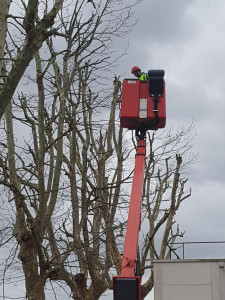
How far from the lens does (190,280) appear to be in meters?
13.4

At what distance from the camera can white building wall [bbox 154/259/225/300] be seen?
13.4 m

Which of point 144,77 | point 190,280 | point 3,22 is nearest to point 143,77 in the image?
point 144,77

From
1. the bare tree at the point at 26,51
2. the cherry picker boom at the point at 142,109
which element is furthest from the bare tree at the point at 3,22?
the cherry picker boom at the point at 142,109

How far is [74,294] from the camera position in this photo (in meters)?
15.0

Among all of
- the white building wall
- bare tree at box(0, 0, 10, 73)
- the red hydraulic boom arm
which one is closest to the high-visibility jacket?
the red hydraulic boom arm

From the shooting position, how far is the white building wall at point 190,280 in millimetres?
13375

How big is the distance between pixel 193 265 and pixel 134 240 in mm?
6611

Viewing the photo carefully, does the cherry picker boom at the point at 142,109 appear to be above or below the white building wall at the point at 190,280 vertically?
above

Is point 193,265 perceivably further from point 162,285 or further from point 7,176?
point 7,176

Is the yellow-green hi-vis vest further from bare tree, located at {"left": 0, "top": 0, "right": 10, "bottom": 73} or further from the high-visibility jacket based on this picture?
bare tree, located at {"left": 0, "top": 0, "right": 10, "bottom": 73}

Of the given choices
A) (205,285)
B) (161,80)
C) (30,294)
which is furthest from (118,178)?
(161,80)

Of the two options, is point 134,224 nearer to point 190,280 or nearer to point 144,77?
point 144,77

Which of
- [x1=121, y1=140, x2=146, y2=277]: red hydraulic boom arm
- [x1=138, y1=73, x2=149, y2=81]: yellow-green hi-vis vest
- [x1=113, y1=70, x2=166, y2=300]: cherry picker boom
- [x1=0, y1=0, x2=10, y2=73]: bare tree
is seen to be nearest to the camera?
[x1=121, y1=140, x2=146, y2=277]: red hydraulic boom arm

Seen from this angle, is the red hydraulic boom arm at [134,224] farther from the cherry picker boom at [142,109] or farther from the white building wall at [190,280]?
the white building wall at [190,280]
